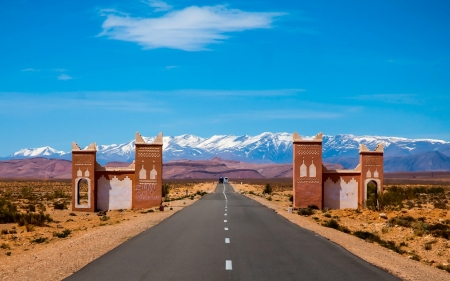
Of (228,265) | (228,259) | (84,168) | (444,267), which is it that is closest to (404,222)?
(444,267)

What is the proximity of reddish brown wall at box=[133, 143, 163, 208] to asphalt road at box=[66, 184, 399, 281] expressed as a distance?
20524 millimetres

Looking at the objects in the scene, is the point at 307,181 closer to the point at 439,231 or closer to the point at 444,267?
the point at 439,231

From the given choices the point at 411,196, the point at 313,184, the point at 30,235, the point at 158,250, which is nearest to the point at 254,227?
the point at 158,250

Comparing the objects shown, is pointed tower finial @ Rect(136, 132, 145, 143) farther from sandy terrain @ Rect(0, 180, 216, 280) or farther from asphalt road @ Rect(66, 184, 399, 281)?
asphalt road @ Rect(66, 184, 399, 281)

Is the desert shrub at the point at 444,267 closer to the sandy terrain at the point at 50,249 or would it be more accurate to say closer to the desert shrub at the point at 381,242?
the desert shrub at the point at 381,242

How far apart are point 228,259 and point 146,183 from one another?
29554mm

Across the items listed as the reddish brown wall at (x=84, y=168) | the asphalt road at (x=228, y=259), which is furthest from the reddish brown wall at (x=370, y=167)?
the asphalt road at (x=228, y=259)

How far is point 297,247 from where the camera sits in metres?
18.3

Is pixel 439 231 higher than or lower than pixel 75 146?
lower

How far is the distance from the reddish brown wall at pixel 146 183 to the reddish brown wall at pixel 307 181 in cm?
1090

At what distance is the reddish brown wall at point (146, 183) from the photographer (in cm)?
4397

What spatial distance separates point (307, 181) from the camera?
43531 mm

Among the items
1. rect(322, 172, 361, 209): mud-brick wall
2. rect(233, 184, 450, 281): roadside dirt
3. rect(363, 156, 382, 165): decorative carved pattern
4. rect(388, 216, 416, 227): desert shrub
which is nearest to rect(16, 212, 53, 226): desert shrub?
rect(233, 184, 450, 281): roadside dirt

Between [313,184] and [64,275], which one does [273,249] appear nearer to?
[64,275]
